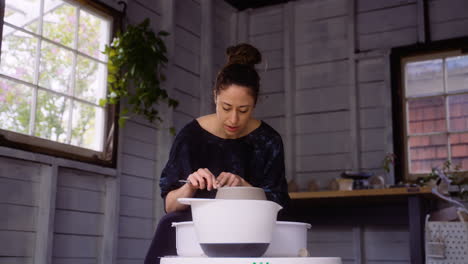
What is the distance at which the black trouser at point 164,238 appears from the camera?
1659 millimetres

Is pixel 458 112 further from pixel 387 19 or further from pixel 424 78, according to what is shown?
pixel 387 19

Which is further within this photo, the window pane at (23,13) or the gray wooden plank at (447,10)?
the gray wooden plank at (447,10)

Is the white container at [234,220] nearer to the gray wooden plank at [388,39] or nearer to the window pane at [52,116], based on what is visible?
the window pane at [52,116]

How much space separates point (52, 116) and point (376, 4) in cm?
304

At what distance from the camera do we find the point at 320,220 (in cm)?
480

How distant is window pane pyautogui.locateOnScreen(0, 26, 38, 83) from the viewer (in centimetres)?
310

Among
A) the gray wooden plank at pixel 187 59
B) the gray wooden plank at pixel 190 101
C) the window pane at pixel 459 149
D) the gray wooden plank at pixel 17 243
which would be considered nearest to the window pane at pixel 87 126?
the gray wooden plank at pixel 17 243

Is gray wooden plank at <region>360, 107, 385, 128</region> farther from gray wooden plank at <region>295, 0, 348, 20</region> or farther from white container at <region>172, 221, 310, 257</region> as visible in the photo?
white container at <region>172, 221, 310, 257</region>

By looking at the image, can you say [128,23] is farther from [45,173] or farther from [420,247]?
[420,247]

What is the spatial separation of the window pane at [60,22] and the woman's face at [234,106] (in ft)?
6.35

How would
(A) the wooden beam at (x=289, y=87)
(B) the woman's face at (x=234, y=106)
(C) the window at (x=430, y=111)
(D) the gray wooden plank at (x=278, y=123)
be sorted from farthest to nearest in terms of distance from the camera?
(D) the gray wooden plank at (x=278, y=123) < (A) the wooden beam at (x=289, y=87) < (C) the window at (x=430, y=111) < (B) the woman's face at (x=234, y=106)

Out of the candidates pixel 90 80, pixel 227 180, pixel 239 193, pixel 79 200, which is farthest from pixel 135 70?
pixel 239 193

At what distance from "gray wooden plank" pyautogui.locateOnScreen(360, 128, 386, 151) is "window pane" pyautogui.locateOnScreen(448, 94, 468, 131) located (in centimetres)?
56

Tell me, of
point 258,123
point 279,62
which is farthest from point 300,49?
point 258,123
